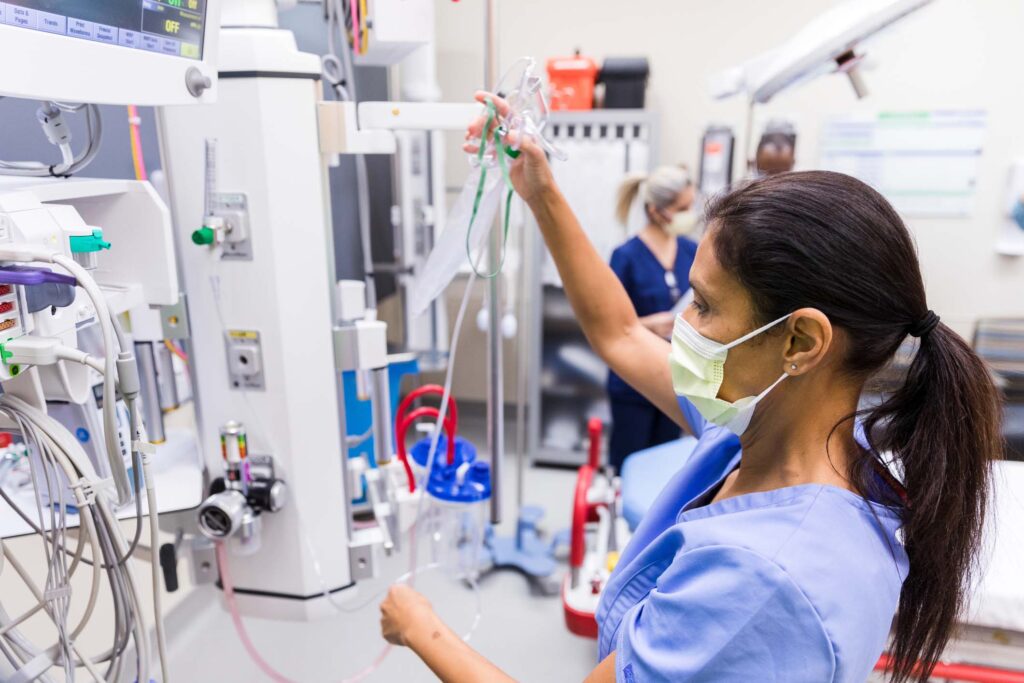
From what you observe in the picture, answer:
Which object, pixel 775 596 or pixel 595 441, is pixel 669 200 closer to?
pixel 595 441

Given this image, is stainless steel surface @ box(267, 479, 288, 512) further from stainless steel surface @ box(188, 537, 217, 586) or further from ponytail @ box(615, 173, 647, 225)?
ponytail @ box(615, 173, 647, 225)

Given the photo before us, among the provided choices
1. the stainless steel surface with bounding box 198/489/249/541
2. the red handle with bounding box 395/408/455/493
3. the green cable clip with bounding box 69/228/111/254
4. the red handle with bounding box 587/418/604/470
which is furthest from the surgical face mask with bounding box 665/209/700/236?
the green cable clip with bounding box 69/228/111/254

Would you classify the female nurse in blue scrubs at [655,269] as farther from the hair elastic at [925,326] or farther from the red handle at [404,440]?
the hair elastic at [925,326]

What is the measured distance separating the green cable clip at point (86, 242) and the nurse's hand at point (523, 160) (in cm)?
53

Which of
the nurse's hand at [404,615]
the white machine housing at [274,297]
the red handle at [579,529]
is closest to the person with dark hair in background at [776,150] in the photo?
the red handle at [579,529]

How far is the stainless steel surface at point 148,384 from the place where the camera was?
1238 millimetres

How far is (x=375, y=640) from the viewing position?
6.51ft

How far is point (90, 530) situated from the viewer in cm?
77

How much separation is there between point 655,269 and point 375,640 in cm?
151

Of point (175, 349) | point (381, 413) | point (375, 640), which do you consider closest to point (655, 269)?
point (381, 413)

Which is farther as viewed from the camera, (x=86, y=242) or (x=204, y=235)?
(x=204, y=235)

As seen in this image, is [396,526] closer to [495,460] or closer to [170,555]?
[495,460]

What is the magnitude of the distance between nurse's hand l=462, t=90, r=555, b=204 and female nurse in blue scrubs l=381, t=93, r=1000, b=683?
1.17 ft

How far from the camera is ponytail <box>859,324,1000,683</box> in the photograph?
2.47ft
